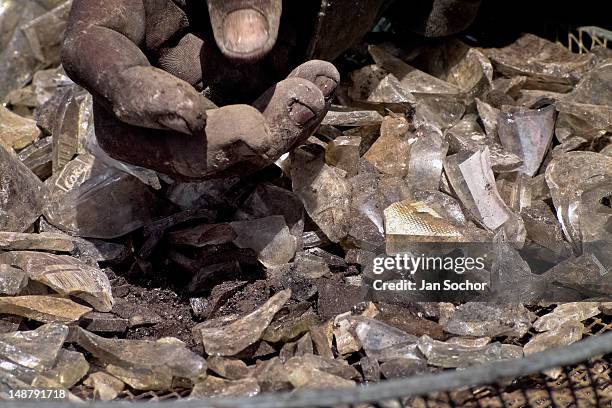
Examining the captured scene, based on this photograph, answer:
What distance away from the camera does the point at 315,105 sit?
115cm

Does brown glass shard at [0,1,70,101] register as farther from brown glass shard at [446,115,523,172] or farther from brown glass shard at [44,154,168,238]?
brown glass shard at [446,115,523,172]

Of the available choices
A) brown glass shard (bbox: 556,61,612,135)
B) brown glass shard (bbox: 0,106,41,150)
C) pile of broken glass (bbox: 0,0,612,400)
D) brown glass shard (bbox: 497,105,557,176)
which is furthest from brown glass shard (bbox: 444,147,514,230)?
brown glass shard (bbox: 0,106,41,150)

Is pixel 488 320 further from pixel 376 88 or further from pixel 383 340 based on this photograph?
pixel 376 88

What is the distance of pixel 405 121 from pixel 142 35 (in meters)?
0.51

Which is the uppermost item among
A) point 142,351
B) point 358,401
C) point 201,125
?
point 201,125

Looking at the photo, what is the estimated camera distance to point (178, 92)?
3.35 ft

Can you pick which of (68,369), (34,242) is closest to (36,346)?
(68,369)

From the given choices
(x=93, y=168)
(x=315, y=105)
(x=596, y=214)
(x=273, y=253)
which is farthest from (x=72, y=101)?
(x=596, y=214)

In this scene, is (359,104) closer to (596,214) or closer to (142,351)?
(596,214)

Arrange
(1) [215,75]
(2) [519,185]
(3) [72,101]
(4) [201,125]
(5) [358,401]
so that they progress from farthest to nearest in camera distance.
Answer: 1. (3) [72,101]
2. (2) [519,185]
3. (1) [215,75]
4. (4) [201,125]
5. (5) [358,401]

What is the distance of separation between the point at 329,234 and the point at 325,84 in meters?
0.24

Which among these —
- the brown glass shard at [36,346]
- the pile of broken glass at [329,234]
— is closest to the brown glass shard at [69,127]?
the pile of broken glass at [329,234]

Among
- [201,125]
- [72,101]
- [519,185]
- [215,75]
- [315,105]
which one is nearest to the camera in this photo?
[201,125]

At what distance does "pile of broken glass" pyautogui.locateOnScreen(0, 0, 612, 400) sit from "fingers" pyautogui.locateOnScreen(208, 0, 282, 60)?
0.34 m
